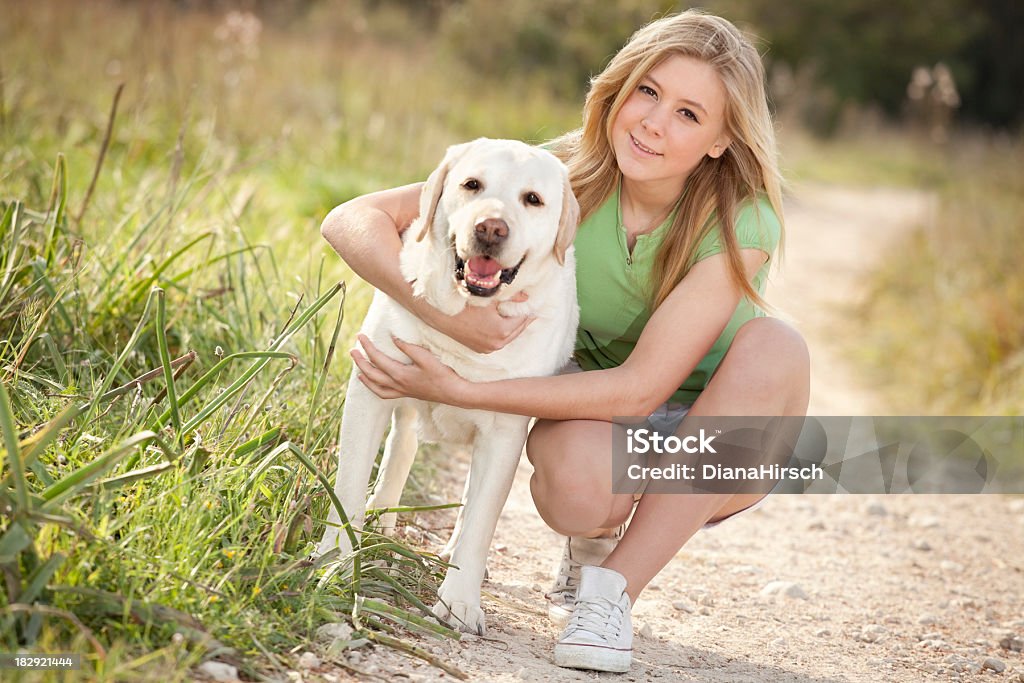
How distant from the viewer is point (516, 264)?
2.53 m

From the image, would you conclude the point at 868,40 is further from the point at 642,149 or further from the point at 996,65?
the point at 642,149

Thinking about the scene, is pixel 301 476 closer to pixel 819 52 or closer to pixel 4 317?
pixel 4 317

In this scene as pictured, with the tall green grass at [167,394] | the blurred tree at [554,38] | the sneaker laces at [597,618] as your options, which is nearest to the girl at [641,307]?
the sneaker laces at [597,618]

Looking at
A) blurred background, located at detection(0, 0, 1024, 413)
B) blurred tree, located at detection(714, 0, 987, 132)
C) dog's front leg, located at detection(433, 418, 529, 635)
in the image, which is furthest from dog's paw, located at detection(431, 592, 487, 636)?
blurred tree, located at detection(714, 0, 987, 132)

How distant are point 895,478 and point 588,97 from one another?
272 centimetres

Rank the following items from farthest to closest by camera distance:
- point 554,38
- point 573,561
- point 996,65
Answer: point 996,65 < point 554,38 < point 573,561

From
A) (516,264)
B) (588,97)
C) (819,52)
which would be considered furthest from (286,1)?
(819,52)

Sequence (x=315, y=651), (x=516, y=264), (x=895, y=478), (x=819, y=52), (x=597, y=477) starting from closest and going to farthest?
(x=315, y=651) < (x=516, y=264) < (x=597, y=477) < (x=895, y=478) < (x=819, y=52)

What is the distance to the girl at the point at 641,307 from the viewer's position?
2.61 m

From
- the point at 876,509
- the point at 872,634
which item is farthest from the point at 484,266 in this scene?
the point at 876,509

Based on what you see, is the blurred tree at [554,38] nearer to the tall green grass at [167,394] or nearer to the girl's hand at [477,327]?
the tall green grass at [167,394]

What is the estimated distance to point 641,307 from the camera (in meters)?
3.07

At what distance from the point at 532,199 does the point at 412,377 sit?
55 centimetres

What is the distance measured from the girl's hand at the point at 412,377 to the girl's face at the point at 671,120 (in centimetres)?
87
